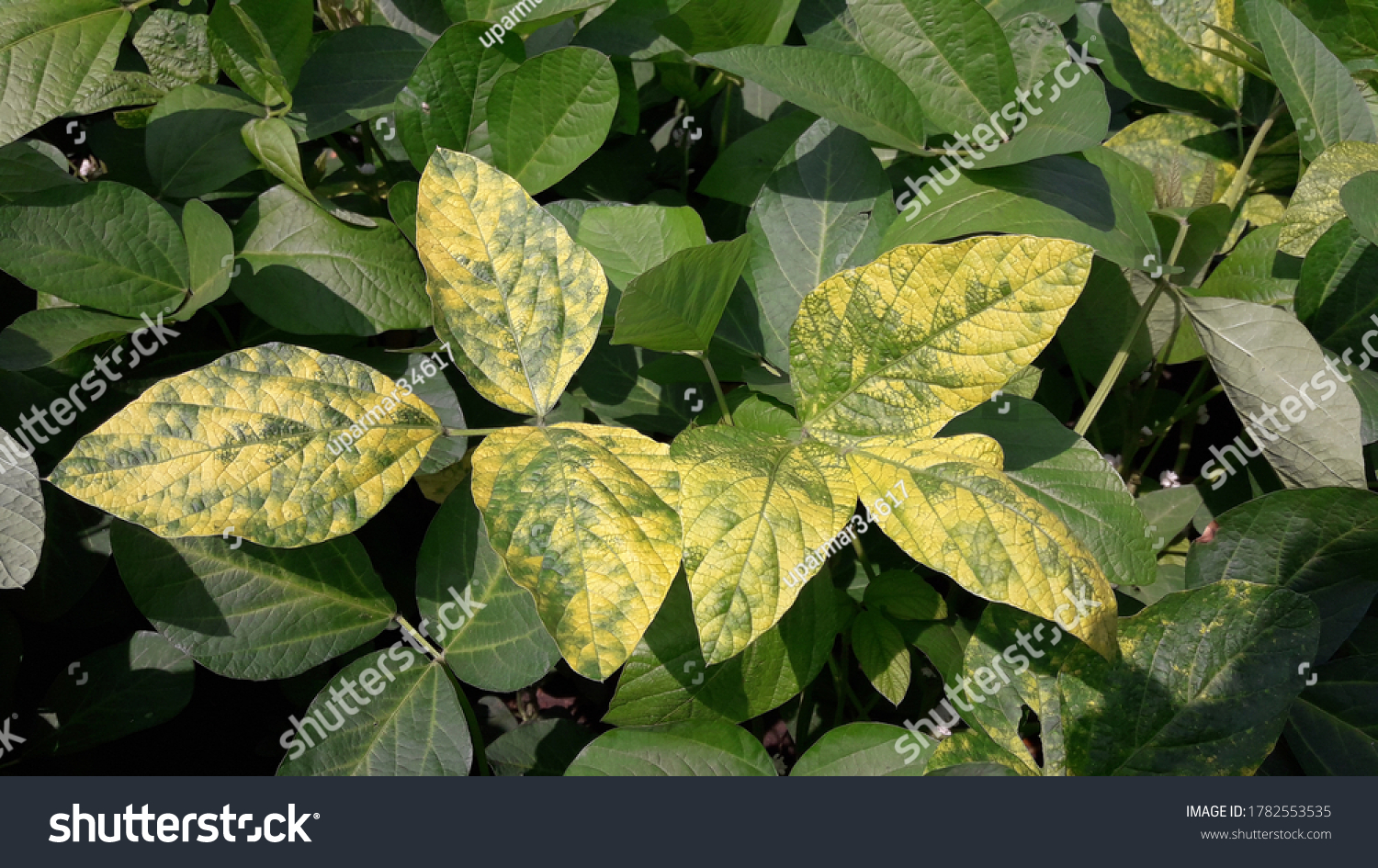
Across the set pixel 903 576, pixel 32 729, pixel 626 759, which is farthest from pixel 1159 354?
pixel 32 729

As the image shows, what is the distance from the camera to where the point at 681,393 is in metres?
1.16

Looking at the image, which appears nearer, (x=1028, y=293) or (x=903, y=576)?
(x=1028, y=293)

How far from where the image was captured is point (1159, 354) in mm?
1204

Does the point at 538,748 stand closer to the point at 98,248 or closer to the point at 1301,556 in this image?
the point at 98,248

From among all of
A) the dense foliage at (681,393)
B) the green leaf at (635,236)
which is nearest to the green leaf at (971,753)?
the dense foliage at (681,393)

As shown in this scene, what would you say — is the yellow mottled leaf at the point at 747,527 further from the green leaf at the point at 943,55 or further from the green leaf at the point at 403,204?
the green leaf at the point at 943,55

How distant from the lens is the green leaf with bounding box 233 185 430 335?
3.43 ft

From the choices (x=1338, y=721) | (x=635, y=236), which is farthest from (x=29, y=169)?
(x=1338, y=721)

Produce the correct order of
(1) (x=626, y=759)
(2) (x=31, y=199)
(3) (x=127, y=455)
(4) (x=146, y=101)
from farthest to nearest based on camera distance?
(4) (x=146, y=101) < (2) (x=31, y=199) < (1) (x=626, y=759) < (3) (x=127, y=455)

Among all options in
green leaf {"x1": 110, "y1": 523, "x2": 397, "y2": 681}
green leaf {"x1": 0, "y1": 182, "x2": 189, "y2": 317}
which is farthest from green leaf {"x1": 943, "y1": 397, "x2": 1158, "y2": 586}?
green leaf {"x1": 0, "y1": 182, "x2": 189, "y2": 317}

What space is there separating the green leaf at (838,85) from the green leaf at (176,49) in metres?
0.67

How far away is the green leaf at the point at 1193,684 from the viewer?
2.99ft

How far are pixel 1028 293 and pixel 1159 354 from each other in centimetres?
51

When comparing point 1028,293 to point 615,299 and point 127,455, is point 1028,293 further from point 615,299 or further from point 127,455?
point 127,455
